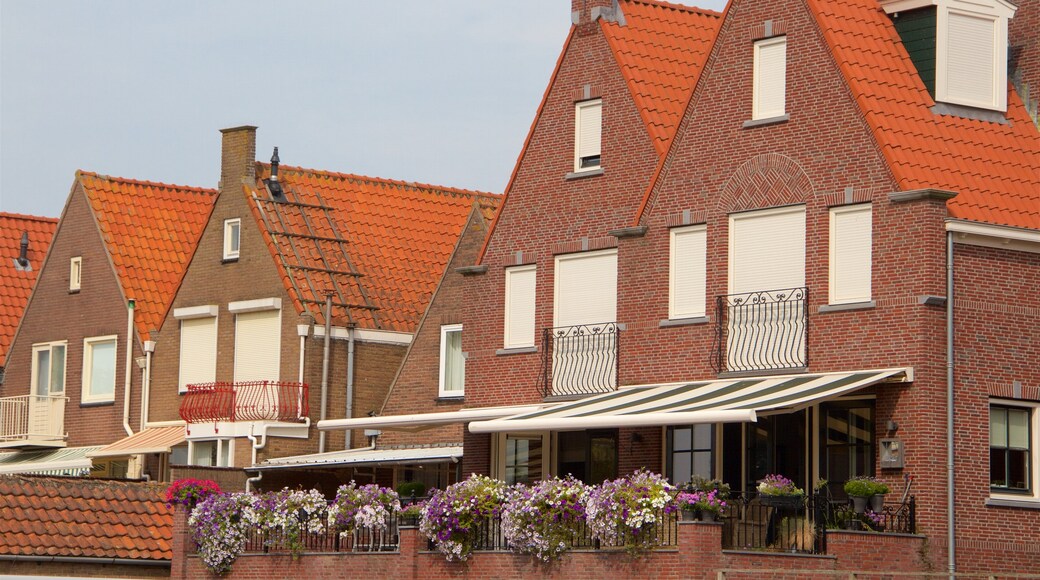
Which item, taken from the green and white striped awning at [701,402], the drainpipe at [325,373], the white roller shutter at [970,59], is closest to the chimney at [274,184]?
the drainpipe at [325,373]

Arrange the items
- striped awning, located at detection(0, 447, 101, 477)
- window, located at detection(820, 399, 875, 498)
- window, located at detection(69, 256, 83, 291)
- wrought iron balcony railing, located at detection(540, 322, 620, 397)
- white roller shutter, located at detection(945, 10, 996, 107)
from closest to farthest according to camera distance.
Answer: window, located at detection(820, 399, 875, 498)
white roller shutter, located at detection(945, 10, 996, 107)
wrought iron balcony railing, located at detection(540, 322, 620, 397)
striped awning, located at detection(0, 447, 101, 477)
window, located at detection(69, 256, 83, 291)

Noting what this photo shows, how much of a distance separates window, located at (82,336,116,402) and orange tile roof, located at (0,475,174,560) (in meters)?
12.8

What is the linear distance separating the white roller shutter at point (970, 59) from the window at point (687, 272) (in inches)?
188

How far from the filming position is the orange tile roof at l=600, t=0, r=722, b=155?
118 feet

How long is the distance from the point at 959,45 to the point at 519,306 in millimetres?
9537

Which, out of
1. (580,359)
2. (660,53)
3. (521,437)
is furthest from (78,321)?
(660,53)

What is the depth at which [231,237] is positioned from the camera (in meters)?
46.6

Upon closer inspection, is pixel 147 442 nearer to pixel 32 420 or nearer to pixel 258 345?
pixel 258 345

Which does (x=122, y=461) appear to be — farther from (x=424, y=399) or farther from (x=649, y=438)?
(x=649, y=438)

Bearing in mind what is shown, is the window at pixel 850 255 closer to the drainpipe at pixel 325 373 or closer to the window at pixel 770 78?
the window at pixel 770 78

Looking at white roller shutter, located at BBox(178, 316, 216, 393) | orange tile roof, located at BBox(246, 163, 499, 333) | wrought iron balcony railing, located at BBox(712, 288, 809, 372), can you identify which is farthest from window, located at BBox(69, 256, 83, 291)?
wrought iron balcony railing, located at BBox(712, 288, 809, 372)

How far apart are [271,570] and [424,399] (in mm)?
9376

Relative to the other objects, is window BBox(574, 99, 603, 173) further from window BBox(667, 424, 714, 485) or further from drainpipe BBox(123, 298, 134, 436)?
drainpipe BBox(123, 298, 134, 436)

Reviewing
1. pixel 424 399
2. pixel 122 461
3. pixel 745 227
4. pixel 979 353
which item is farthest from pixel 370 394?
pixel 979 353
